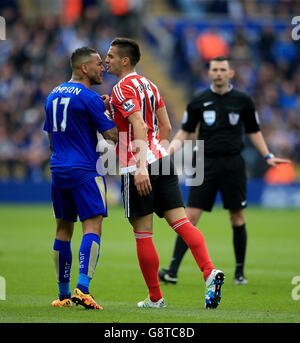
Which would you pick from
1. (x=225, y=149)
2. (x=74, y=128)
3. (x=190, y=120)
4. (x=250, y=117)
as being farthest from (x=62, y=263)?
(x=250, y=117)

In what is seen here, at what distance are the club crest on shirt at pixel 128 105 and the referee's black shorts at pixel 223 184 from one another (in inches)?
118

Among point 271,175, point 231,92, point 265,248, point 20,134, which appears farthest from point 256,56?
point 231,92

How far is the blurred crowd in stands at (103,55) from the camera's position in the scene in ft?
76.1

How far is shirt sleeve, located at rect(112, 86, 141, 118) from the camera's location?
21.3ft

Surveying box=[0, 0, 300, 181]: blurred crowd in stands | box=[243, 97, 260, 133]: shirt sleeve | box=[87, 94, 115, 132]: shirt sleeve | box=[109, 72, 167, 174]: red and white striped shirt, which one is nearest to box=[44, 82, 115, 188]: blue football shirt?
box=[87, 94, 115, 132]: shirt sleeve

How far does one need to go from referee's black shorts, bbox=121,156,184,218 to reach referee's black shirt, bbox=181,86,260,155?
2548mm

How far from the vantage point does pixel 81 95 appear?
6609 millimetres

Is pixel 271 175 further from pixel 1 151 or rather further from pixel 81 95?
pixel 81 95

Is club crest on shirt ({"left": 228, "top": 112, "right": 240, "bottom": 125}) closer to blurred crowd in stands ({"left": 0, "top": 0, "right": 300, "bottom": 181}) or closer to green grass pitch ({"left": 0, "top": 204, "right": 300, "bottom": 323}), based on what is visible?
green grass pitch ({"left": 0, "top": 204, "right": 300, "bottom": 323})

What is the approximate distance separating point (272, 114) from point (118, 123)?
19754 millimetres

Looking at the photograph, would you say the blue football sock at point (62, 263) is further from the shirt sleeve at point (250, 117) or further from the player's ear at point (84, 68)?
the shirt sleeve at point (250, 117)

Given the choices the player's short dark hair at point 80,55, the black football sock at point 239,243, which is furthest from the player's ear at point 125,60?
the black football sock at point 239,243

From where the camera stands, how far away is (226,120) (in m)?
9.28
